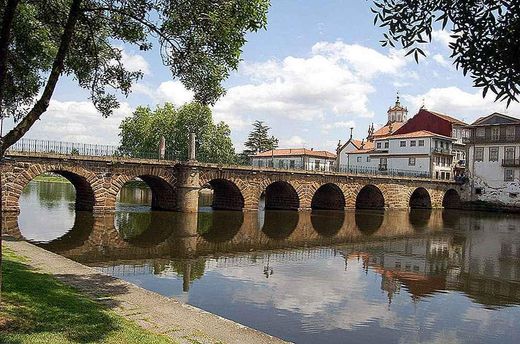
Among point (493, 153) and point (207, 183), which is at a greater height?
point (493, 153)

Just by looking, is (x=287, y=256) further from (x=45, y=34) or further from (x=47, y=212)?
(x=47, y=212)

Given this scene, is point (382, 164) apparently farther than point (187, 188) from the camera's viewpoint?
Yes

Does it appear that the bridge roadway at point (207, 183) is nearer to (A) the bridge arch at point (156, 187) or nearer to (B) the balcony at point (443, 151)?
(A) the bridge arch at point (156, 187)

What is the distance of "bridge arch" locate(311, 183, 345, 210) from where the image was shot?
51.5 metres

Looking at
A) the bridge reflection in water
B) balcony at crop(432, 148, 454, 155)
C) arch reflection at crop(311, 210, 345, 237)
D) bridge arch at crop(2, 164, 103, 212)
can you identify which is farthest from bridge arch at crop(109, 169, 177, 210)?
balcony at crop(432, 148, 454, 155)

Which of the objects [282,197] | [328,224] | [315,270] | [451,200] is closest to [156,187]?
[282,197]

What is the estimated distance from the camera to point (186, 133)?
243 ft

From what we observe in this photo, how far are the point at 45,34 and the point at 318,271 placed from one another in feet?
43.2

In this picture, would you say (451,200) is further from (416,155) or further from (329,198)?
(329,198)

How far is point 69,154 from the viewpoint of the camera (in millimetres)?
31750

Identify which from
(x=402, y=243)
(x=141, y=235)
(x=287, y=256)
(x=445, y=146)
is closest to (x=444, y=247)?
(x=402, y=243)

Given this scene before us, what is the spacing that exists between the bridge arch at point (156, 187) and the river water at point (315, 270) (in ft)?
7.08

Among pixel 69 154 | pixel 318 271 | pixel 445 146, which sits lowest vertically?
pixel 318 271

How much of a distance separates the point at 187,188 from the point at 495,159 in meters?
46.1
